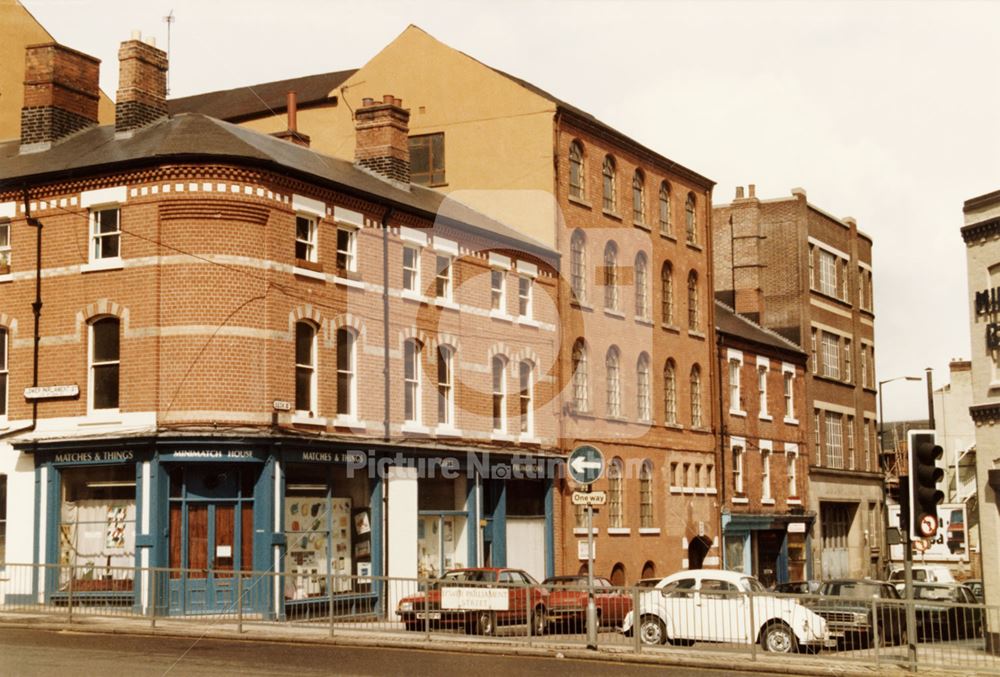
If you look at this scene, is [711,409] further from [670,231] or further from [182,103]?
[182,103]

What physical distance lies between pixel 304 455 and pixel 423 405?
211 inches

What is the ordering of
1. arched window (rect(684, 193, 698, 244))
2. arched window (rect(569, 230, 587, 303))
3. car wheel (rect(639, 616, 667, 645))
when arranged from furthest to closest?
arched window (rect(684, 193, 698, 244))
arched window (rect(569, 230, 587, 303))
car wheel (rect(639, 616, 667, 645))

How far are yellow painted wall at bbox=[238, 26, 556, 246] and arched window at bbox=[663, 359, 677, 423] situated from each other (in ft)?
30.0

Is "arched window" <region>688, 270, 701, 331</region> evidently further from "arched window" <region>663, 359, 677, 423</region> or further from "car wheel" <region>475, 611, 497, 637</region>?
"car wheel" <region>475, 611, 497, 637</region>

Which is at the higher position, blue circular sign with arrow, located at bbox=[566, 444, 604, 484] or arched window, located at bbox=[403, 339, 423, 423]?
arched window, located at bbox=[403, 339, 423, 423]

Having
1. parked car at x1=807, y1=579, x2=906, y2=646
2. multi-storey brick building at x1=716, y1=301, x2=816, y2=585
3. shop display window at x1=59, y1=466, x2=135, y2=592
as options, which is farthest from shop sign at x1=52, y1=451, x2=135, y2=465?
multi-storey brick building at x1=716, y1=301, x2=816, y2=585

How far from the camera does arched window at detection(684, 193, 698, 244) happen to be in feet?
175

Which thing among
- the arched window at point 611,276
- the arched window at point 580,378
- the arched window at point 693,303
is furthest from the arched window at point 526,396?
the arched window at point 693,303

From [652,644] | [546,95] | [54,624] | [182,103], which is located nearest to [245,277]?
[54,624]

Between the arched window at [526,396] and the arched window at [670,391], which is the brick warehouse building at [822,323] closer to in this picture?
the arched window at [670,391]

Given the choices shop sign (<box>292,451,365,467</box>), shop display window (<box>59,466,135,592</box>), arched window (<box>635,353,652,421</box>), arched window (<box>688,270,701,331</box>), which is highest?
arched window (<box>688,270,701,331</box>)

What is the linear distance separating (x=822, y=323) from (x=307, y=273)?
118ft

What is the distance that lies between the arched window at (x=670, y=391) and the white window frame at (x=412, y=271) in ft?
50.3

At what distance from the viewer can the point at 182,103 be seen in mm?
62281
